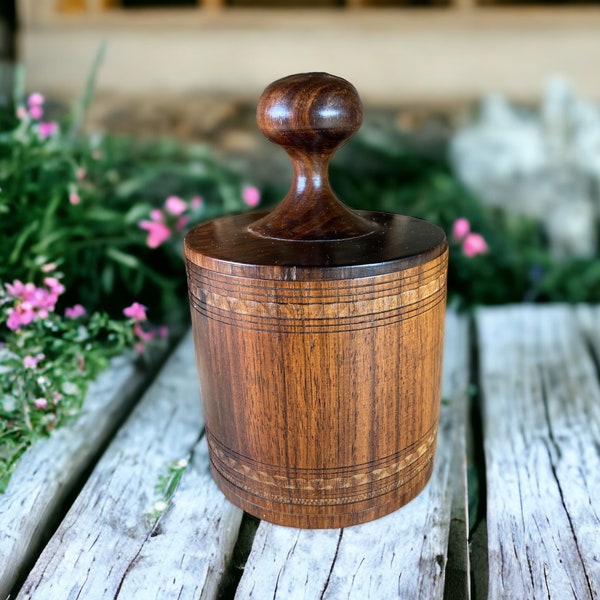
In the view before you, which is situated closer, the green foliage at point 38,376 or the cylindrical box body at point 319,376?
the cylindrical box body at point 319,376

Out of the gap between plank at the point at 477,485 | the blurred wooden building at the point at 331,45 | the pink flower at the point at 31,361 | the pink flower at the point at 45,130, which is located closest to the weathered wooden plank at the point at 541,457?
the gap between plank at the point at 477,485

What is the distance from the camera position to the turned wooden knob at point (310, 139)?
992mm

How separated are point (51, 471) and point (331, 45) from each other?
194 cm

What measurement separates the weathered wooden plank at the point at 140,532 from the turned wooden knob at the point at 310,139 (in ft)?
1.62

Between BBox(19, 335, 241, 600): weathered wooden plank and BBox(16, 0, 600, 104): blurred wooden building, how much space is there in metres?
1.70

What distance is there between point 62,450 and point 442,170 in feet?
6.04

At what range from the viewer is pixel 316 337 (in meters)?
0.96

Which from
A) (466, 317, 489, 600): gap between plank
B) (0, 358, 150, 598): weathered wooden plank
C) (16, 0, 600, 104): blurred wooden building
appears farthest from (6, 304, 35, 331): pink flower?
(16, 0, 600, 104): blurred wooden building

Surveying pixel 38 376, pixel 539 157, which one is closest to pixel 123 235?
pixel 38 376

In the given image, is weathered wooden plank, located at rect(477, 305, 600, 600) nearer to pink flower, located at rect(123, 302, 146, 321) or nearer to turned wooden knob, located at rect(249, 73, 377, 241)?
turned wooden knob, located at rect(249, 73, 377, 241)

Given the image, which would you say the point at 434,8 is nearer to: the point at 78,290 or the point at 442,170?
A: the point at 442,170

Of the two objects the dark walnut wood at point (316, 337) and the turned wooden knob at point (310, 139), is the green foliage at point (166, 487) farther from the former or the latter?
the turned wooden knob at point (310, 139)

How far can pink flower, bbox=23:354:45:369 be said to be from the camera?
1228 mm

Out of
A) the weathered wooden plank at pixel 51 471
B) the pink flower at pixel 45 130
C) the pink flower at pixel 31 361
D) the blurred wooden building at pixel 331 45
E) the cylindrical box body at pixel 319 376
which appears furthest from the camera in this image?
the blurred wooden building at pixel 331 45
